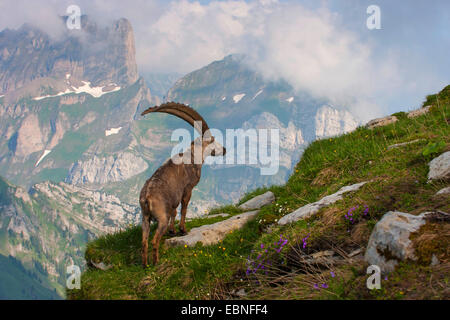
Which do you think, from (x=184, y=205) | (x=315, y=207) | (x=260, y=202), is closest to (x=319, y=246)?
(x=315, y=207)

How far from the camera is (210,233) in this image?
11.3m

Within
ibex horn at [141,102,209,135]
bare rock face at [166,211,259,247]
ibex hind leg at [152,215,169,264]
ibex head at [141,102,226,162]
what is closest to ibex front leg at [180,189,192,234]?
bare rock face at [166,211,259,247]

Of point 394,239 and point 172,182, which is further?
point 172,182

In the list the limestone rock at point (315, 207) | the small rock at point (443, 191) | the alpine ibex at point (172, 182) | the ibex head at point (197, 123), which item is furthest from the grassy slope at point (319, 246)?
the ibex head at point (197, 123)

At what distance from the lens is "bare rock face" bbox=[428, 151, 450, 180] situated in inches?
302

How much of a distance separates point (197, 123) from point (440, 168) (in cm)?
730

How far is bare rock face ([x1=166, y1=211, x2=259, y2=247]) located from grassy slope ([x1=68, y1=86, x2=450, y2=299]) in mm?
401

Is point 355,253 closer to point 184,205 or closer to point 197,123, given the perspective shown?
point 184,205

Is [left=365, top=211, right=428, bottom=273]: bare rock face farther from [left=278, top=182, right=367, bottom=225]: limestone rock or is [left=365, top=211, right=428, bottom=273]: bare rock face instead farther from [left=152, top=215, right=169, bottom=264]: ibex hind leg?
[left=152, top=215, right=169, bottom=264]: ibex hind leg

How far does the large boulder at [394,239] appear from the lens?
547cm

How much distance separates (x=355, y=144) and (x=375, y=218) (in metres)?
6.16

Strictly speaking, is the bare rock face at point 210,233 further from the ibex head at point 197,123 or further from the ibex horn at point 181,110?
the ibex horn at point 181,110

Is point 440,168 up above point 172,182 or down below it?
below
